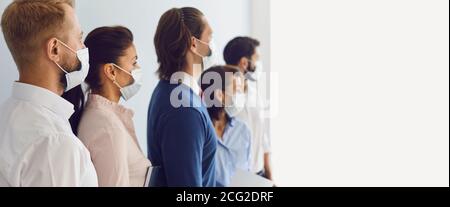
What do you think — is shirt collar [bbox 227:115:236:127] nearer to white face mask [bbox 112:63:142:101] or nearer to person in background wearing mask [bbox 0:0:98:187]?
white face mask [bbox 112:63:142:101]

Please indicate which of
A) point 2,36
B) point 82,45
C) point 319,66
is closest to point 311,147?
point 319,66

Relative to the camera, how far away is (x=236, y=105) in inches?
56.9

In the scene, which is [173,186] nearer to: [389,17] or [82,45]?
[82,45]

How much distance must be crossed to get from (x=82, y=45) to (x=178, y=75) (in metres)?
0.27

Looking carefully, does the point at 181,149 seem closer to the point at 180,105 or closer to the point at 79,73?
the point at 180,105

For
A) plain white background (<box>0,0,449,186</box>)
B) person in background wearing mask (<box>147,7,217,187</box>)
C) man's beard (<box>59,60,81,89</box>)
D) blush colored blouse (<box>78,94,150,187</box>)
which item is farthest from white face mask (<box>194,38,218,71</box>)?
→ man's beard (<box>59,60,81,89</box>)

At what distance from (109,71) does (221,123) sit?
361 mm

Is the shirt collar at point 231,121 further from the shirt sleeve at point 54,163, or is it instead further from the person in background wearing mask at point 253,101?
the shirt sleeve at point 54,163

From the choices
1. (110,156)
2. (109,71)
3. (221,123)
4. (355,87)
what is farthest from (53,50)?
(355,87)

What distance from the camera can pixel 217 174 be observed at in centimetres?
137

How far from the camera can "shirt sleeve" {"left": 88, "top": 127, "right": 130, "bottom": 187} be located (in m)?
1.13

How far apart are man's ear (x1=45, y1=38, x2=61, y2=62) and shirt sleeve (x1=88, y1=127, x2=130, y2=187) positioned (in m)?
0.18

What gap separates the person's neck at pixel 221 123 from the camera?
140 cm
